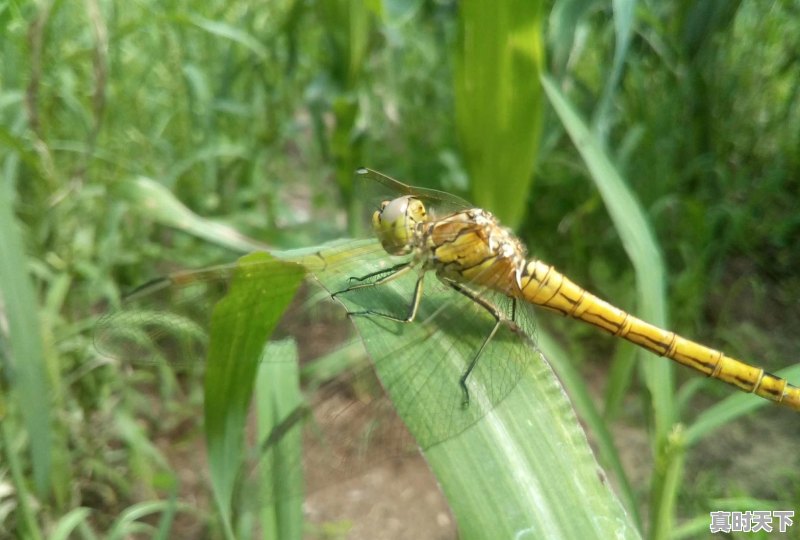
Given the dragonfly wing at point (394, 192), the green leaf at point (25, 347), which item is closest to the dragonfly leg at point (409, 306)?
the dragonfly wing at point (394, 192)

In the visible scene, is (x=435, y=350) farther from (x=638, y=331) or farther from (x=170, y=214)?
(x=170, y=214)

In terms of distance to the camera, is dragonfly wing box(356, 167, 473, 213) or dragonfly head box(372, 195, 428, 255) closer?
dragonfly head box(372, 195, 428, 255)

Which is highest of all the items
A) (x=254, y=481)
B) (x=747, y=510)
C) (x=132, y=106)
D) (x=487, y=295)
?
(x=132, y=106)

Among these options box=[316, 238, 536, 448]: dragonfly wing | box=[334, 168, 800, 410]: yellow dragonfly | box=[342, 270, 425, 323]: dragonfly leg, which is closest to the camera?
box=[316, 238, 536, 448]: dragonfly wing

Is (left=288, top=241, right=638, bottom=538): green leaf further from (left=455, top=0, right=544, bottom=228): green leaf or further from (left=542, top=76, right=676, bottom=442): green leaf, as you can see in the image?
(left=455, top=0, right=544, bottom=228): green leaf

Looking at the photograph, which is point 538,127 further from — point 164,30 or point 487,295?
point 164,30

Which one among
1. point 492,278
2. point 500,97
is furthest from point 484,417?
point 500,97

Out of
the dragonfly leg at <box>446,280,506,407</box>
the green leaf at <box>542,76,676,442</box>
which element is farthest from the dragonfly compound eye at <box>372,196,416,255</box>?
the green leaf at <box>542,76,676,442</box>

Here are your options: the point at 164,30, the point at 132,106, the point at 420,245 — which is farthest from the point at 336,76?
the point at 420,245
